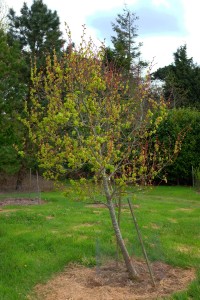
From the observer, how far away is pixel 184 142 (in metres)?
19.5

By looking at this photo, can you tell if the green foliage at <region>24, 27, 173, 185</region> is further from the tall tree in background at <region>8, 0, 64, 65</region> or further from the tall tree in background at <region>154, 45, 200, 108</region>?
the tall tree in background at <region>154, 45, 200, 108</region>

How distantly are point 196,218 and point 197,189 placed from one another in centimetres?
788

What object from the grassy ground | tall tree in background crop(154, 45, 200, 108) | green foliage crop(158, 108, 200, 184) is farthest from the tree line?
tall tree in background crop(154, 45, 200, 108)

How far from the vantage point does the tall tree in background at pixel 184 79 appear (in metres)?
31.7

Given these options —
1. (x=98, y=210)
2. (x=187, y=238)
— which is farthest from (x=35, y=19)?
(x=187, y=238)

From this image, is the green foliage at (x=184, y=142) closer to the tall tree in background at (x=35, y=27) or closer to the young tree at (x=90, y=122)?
the tall tree in background at (x=35, y=27)

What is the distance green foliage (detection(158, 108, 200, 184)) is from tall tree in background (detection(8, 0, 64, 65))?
6720 mm

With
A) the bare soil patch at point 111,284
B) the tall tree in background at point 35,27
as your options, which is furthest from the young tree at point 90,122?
the tall tree in background at point 35,27

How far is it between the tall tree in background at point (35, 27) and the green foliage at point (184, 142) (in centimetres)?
672

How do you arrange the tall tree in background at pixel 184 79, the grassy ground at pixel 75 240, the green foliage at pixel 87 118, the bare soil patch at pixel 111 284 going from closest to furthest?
the bare soil patch at pixel 111 284 → the green foliage at pixel 87 118 → the grassy ground at pixel 75 240 → the tall tree in background at pixel 184 79

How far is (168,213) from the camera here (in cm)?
1072

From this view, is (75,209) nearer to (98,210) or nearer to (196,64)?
(98,210)

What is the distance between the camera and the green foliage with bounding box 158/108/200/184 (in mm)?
19359

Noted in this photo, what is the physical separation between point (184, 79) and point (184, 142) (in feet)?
51.4
